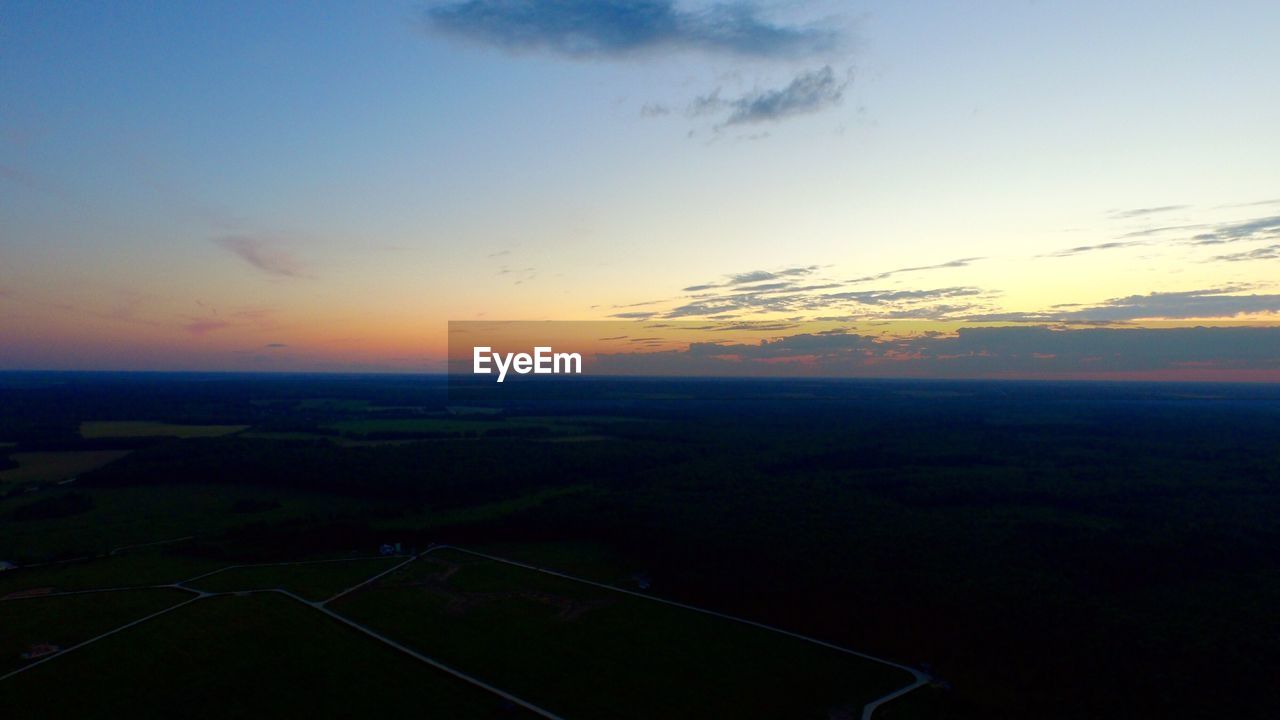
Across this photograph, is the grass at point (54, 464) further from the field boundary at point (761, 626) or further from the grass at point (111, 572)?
the field boundary at point (761, 626)

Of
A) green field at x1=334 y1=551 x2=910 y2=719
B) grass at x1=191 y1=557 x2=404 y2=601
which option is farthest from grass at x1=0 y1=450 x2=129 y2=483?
green field at x1=334 y1=551 x2=910 y2=719

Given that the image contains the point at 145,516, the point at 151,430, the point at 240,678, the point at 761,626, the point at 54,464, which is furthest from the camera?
the point at 151,430

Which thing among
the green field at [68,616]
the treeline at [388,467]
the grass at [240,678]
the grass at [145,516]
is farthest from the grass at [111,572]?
the treeline at [388,467]

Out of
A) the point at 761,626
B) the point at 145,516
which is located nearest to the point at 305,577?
the point at 145,516

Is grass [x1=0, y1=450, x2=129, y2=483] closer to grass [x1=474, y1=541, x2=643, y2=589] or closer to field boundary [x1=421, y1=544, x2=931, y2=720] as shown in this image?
field boundary [x1=421, y1=544, x2=931, y2=720]

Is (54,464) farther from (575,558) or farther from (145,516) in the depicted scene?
(575,558)

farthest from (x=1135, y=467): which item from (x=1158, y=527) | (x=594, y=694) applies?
(x=594, y=694)
